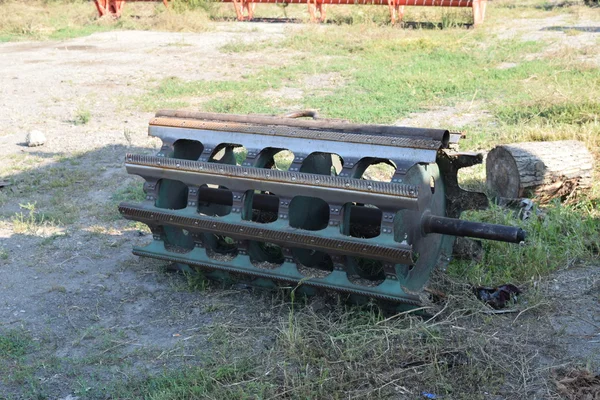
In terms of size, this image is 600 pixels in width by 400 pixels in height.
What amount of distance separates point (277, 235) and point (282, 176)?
1.12ft

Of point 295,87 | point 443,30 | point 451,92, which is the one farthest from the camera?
point 443,30

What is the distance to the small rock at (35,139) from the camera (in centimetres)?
847

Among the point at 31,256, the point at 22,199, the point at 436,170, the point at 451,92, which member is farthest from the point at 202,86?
the point at 436,170

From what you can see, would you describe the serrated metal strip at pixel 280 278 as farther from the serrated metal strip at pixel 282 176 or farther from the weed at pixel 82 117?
the weed at pixel 82 117

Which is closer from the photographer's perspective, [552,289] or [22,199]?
[552,289]

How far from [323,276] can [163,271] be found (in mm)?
1375

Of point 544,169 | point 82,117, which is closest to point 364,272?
point 544,169

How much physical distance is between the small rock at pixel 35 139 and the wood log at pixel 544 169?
5.23m

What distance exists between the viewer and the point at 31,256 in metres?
5.50

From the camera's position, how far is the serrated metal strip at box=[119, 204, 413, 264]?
389cm

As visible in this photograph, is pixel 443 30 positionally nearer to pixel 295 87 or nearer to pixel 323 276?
pixel 295 87

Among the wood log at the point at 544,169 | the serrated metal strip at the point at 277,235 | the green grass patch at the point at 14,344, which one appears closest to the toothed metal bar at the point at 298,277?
the serrated metal strip at the point at 277,235

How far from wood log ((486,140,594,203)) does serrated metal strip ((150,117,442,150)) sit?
7.25 feet

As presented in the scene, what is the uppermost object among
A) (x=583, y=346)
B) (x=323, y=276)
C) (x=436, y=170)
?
(x=436, y=170)
